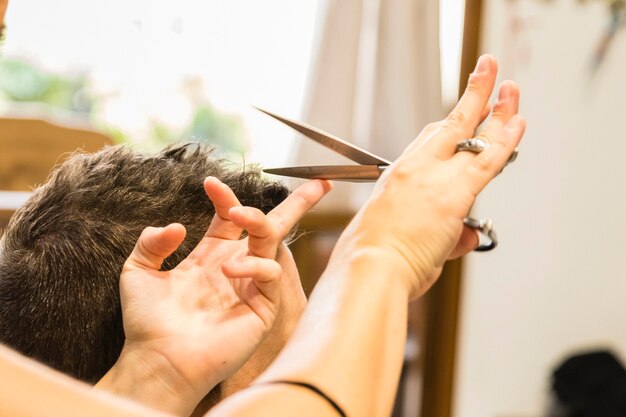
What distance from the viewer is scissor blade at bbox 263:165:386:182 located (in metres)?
0.80

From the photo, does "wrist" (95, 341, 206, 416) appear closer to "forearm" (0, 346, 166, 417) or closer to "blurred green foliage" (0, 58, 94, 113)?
"forearm" (0, 346, 166, 417)

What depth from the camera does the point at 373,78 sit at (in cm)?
238

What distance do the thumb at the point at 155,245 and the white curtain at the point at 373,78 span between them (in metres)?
1.53

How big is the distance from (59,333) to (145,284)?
0.53 ft

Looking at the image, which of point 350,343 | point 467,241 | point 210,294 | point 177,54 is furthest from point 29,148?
point 350,343

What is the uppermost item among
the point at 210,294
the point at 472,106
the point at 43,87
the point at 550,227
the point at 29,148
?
the point at 472,106

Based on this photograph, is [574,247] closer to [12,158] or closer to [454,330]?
[454,330]

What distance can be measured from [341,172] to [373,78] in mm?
1611

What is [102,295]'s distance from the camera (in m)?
0.87

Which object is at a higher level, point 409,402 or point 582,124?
point 582,124

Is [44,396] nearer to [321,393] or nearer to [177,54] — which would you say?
[321,393]

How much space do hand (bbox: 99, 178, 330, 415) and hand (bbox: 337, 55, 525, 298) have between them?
0.13 meters

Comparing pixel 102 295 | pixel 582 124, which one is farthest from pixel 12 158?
pixel 582 124

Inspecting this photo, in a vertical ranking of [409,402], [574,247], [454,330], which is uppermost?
[574,247]
